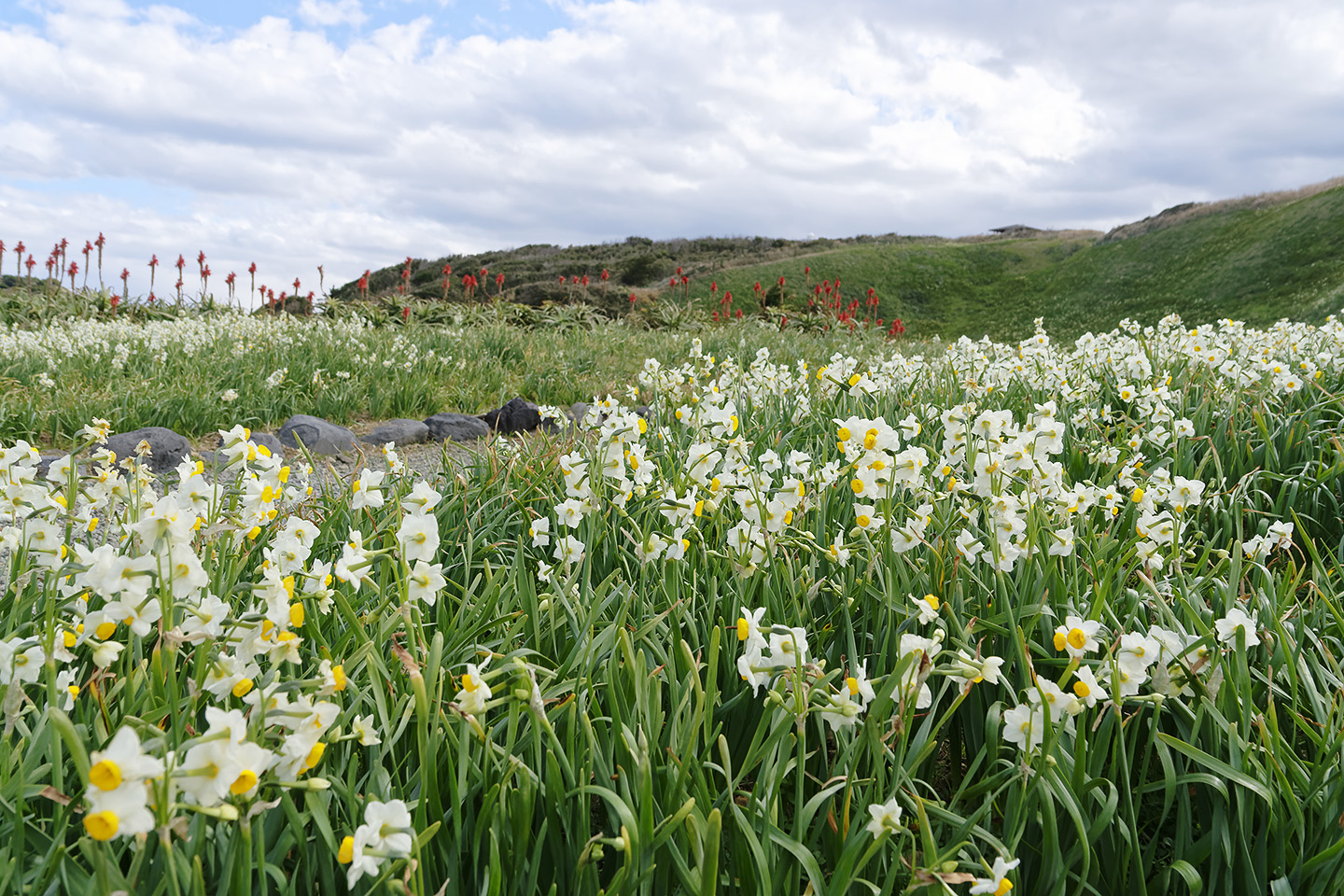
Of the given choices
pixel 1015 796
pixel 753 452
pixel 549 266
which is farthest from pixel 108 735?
pixel 549 266

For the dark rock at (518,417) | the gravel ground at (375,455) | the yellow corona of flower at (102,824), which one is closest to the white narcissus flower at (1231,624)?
the yellow corona of flower at (102,824)

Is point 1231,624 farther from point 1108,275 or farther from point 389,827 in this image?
point 1108,275

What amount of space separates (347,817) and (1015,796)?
127 cm

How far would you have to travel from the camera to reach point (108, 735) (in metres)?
1.45

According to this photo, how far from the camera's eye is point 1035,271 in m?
35.3

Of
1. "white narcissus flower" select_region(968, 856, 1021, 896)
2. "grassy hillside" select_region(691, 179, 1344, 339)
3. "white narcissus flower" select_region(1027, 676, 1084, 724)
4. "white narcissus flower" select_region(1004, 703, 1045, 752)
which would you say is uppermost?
"grassy hillside" select_region(691, 179, 1344, 339)

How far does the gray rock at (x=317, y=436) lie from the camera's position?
5555mm

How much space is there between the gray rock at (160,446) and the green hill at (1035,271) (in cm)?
1600

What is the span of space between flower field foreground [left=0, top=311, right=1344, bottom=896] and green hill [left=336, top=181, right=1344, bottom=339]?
17843 millimetres

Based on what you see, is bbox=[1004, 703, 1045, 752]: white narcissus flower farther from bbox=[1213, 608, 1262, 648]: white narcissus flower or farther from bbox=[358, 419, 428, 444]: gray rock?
bbox=[358, 419, 428, 444]: gray rock

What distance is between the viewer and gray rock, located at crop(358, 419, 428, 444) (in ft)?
20.0

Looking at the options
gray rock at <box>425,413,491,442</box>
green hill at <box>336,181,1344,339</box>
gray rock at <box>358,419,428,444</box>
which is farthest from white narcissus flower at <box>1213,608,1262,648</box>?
green hill at <box>336,181,1344,339</box>

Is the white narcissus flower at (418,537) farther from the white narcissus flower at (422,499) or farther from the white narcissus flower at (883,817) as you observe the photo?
the white narcissus flower at (883,817)

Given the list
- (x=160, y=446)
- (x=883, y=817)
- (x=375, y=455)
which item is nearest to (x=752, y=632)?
(x=883, y=817)
